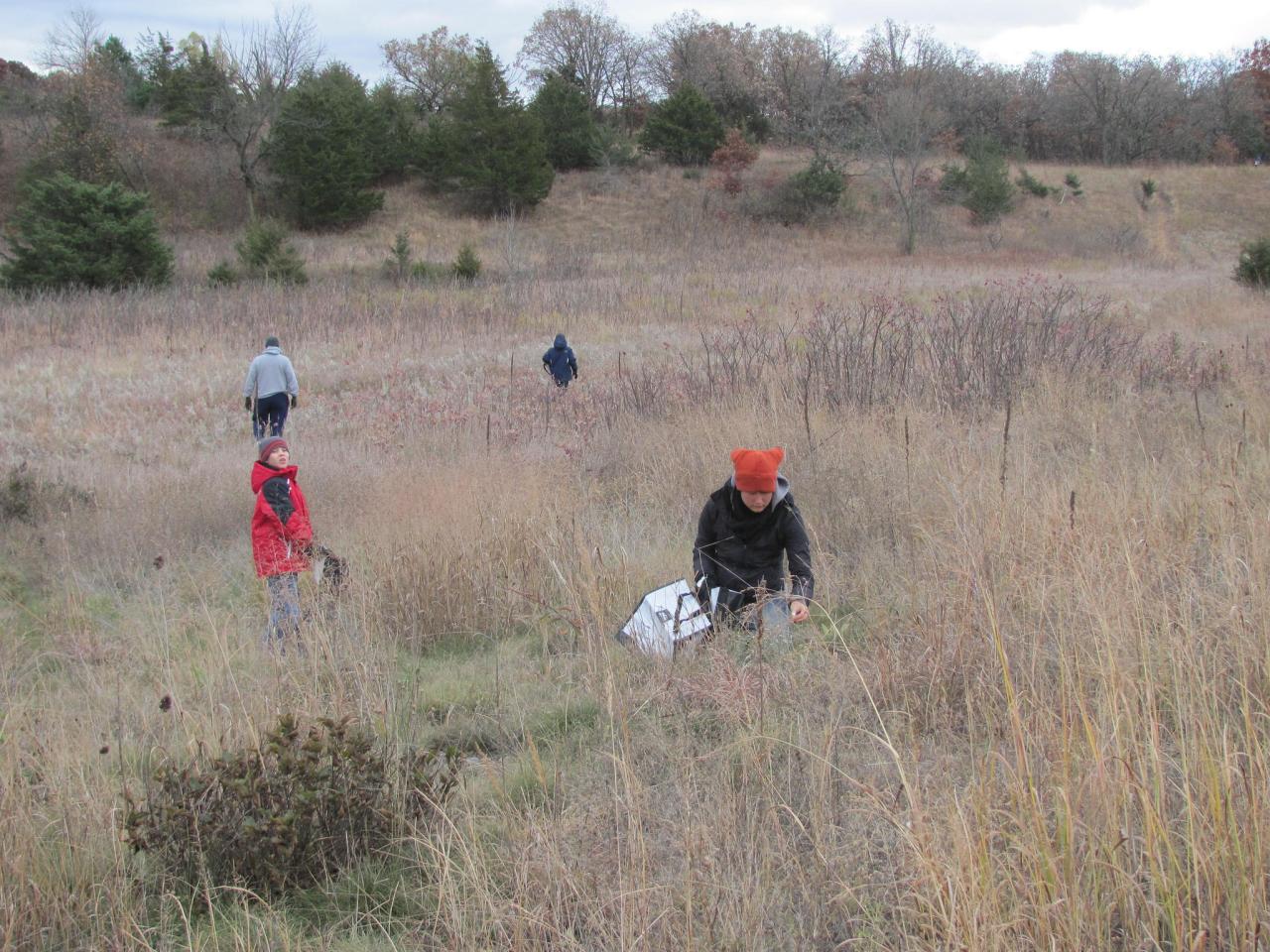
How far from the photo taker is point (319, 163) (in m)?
37.2

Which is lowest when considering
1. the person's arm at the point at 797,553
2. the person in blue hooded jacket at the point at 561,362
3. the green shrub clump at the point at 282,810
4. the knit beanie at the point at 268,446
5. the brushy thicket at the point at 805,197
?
the green shrub clump at the point at 282,810

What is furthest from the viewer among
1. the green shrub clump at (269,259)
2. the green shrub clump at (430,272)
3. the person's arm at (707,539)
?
the green shrub clump at (430,272)

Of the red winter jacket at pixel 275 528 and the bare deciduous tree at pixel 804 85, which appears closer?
the red winter jacket at pixel 275 528

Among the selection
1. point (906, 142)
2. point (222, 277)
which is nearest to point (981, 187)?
point (906, 142)

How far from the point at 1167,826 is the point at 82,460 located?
10.4 metres

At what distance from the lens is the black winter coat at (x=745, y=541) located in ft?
14.3

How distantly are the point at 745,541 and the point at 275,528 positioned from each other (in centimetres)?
260

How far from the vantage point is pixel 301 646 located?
4285 mm

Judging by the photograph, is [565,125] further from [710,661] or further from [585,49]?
[710,661]

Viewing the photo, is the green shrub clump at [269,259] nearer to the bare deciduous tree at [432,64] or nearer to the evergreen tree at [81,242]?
the evergreen tree at [81,242]

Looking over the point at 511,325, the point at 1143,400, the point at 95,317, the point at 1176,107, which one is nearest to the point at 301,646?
the point at 1143,400

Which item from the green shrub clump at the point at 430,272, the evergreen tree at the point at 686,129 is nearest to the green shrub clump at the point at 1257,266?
the green shrub clump at the point at 430,272

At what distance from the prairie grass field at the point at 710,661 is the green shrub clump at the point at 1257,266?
11.7m

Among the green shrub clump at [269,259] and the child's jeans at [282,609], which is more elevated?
the green shrub clump at [269,259]
